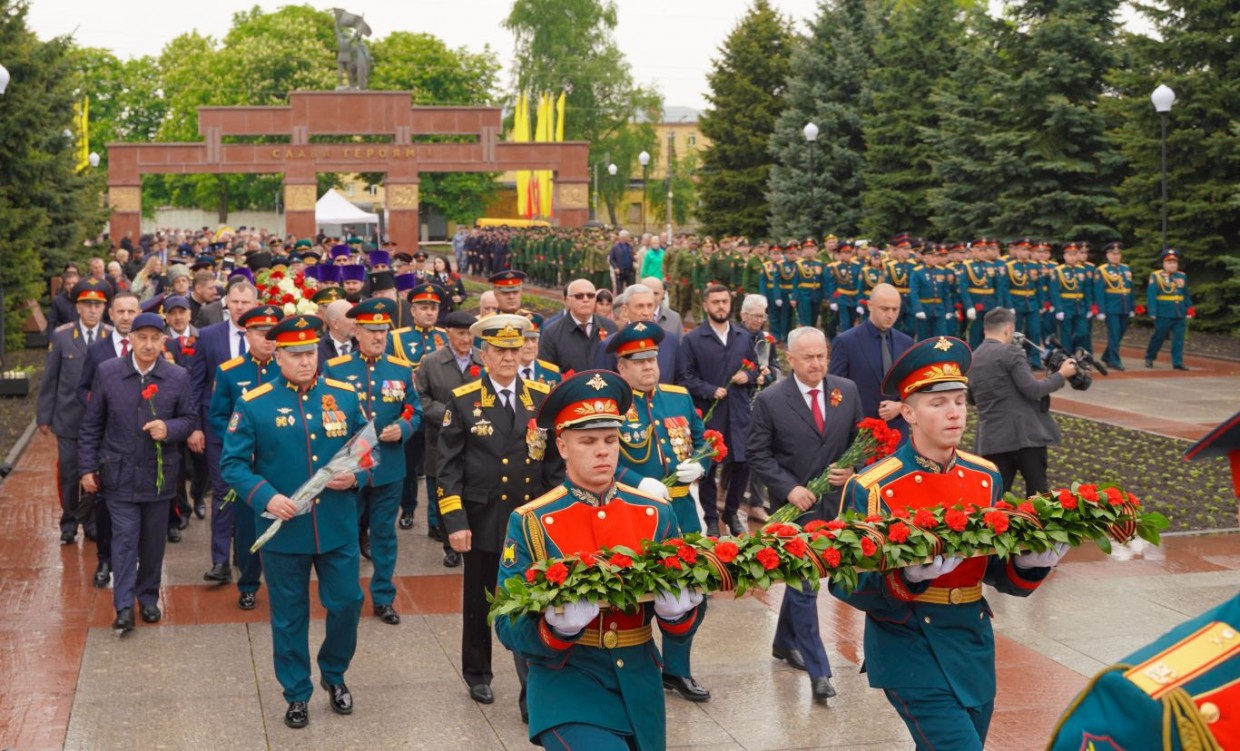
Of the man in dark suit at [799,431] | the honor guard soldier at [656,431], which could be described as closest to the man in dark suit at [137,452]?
the honor guard soldier at [656,431]

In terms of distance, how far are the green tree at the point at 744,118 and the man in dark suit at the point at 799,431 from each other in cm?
4104

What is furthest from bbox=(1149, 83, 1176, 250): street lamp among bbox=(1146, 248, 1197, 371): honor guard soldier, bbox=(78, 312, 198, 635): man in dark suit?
bbox=(78, 312, 198, 635): man in dark suit

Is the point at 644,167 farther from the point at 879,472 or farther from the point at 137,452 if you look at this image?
the point at 879,472

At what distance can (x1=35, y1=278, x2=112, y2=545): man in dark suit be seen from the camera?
12.1 m

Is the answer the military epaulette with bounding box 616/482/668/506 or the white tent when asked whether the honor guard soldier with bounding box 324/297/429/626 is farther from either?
the white tent

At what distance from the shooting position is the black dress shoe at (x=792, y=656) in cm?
873

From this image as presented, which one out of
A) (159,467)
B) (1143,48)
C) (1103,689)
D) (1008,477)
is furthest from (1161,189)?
(1103,689)

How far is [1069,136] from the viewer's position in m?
33.4

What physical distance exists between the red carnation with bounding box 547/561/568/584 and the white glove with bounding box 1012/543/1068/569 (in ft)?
5.77

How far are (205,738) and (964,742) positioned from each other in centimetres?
418

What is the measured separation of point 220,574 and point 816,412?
4.93 meters

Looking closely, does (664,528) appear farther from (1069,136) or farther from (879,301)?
(1069,136)

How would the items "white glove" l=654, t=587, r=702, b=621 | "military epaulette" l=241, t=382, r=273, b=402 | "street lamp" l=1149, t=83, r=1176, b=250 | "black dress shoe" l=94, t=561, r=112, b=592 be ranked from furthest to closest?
"street lamp" l=1149, t=83, r=1176, b=250 < "black dress shoe" l=94, t=561, r=112, b=592 < "military epaulette" l=241, t=382, r=273, b=402 < "white glove" l=654, t=587, r=702, b=621

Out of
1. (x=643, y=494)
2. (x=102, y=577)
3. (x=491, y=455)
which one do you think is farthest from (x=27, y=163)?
(x=643, y=494)
